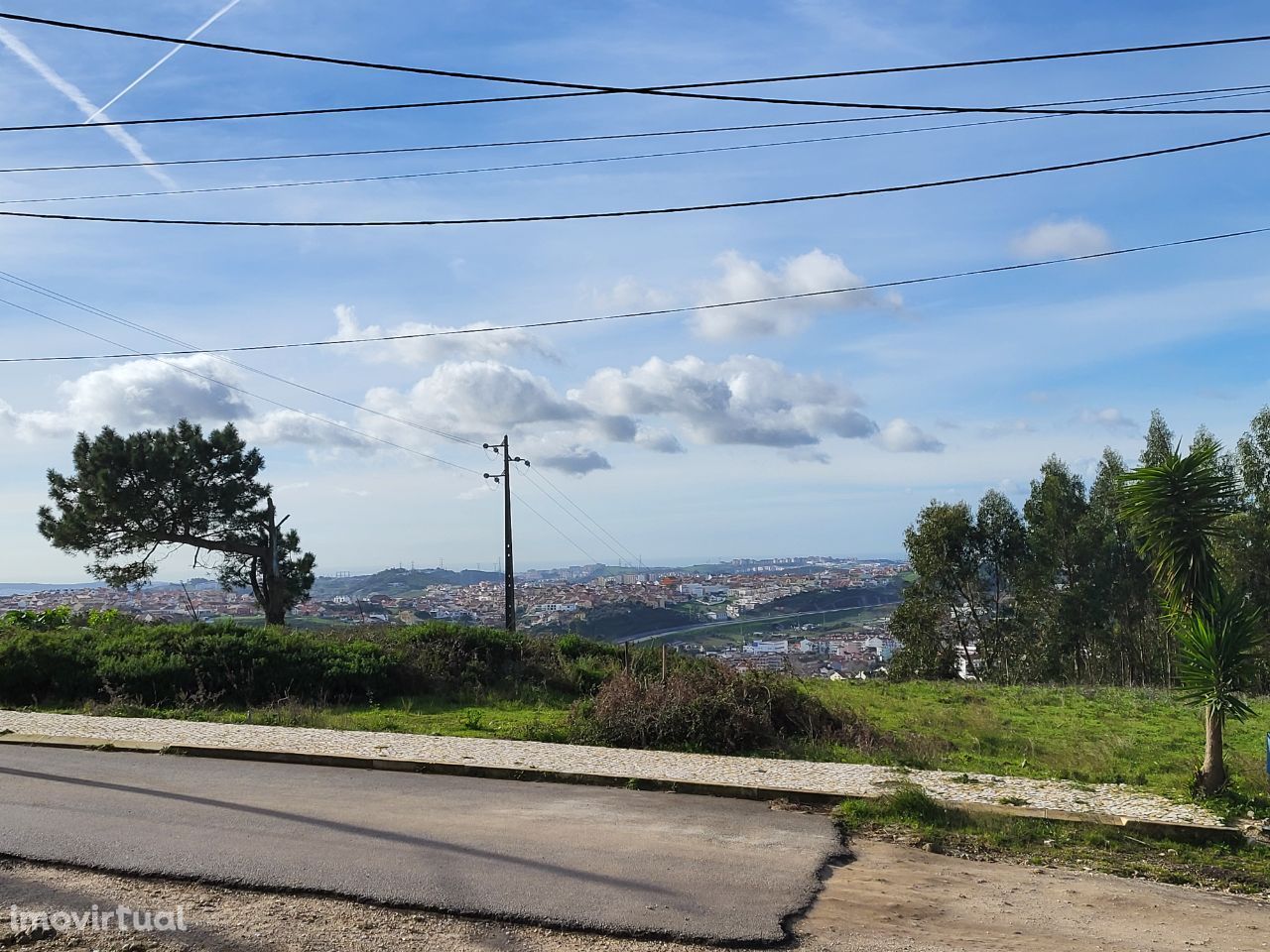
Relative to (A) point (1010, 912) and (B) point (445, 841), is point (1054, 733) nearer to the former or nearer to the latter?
(A) point (1010, 912)

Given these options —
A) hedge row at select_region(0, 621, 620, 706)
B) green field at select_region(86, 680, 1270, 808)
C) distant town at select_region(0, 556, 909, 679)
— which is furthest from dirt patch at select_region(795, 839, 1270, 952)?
hedge row at select_region(0, 621, 620, 706)

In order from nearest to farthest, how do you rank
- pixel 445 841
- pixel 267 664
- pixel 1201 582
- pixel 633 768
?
1. pixel 445 841
2. pixel 1201 582
3. pixel 633 768
4. pixel 267 664

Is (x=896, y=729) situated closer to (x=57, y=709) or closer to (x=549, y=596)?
(x=57, y=709)

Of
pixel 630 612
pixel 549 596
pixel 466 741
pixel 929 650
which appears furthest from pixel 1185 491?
pixel 549 596

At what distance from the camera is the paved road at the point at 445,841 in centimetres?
658

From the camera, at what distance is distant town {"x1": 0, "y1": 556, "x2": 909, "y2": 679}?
99.1ft

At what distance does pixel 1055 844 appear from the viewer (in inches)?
337

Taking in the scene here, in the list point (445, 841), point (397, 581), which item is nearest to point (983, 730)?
point (445, 841)

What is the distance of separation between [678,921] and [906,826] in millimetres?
3515

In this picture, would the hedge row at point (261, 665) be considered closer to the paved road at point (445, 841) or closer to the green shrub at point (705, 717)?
the green shrub at point (705, 717)

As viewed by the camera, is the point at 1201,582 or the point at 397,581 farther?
the point at 397,581

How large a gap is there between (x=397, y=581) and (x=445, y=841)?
58.1m

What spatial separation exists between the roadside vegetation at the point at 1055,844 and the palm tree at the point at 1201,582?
5.91ft

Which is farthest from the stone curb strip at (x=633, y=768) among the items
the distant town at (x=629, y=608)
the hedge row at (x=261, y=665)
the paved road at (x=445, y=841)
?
the distant town at (x=629, y=608)
